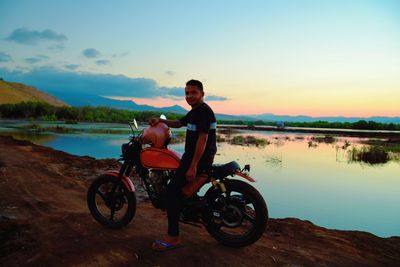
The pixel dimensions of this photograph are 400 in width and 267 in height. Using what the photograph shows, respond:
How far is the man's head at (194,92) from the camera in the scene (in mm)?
4086

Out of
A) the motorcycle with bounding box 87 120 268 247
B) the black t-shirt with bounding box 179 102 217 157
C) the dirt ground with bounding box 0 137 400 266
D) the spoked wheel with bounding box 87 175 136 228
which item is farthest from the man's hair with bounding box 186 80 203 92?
the dirt ground with bounding box 0 137 400 266

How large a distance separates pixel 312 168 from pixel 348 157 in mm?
5198

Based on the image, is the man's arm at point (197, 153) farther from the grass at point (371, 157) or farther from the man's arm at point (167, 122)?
the grass at point (371, 157)

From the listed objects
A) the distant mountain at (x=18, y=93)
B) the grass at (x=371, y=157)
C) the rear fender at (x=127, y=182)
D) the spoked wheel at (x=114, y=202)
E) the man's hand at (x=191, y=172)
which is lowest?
the grass at (x=371, y=157)

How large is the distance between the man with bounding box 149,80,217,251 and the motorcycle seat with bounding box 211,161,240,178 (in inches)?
3.4

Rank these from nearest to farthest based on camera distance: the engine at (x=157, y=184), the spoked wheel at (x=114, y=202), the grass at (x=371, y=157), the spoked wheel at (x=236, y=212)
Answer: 1. the spoked wheel at (x=236, y=212)
2. the engine at (x=157, y=184)
3. the spoked wheel at (x=114, y=202)
4. the grass at (x=371, y=157)

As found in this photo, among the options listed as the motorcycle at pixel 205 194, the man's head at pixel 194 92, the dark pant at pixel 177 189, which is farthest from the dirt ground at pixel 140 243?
the man's head at pixel 194 92

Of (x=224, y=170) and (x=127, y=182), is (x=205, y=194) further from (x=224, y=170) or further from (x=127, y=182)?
(x=127, y=182)

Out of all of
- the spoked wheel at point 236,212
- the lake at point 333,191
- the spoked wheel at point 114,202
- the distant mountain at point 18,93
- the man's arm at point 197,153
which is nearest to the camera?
the man's arm at point 197,153

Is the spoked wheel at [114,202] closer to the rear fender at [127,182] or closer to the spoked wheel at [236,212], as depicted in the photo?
the rear fender at [127,182]

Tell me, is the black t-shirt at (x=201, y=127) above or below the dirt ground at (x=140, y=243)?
above

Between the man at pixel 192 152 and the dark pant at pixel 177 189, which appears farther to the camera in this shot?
the dark pant at pixel 177 189

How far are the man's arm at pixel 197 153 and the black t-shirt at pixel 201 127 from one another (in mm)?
83

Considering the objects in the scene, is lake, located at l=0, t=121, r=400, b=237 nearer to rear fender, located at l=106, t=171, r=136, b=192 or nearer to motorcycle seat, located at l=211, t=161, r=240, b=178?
motorcycle seat, located at l=211, t=161, r=240, b=178
